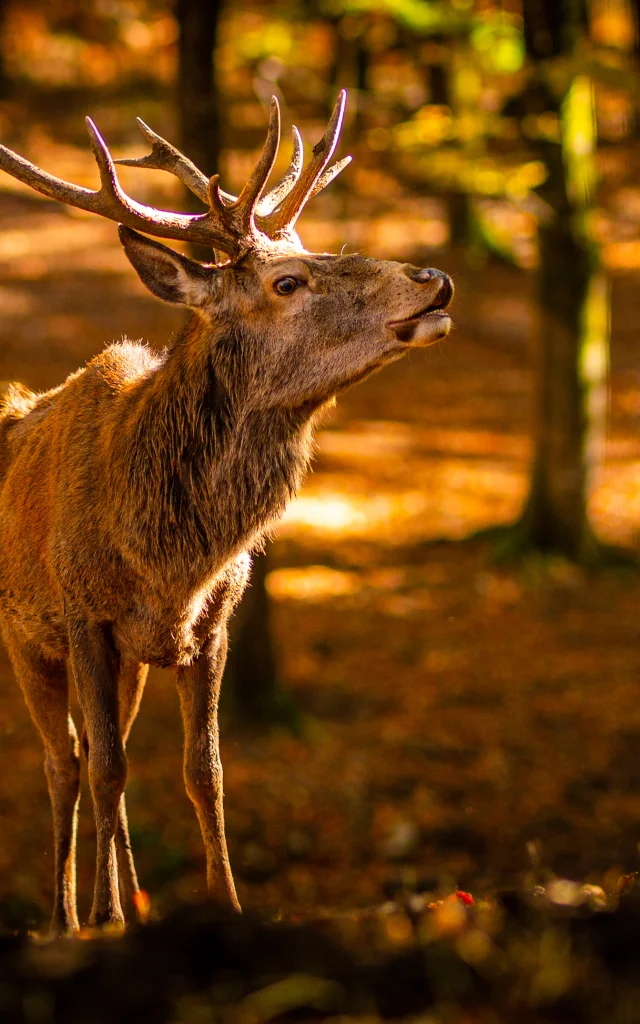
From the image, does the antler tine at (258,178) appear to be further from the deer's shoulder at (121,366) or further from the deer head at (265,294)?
the deer's shoulder at (121,366)

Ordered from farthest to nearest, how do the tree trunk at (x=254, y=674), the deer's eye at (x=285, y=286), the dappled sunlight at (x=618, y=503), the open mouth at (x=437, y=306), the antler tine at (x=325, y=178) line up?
the dappled sunlight at (x=618, y=503) < the tree trunk at (x=254, y=674) < the antler tine at (x=325, y=178) < the deer's eye at (x=285, y=286) < the open mouth at (x=437, y=306)

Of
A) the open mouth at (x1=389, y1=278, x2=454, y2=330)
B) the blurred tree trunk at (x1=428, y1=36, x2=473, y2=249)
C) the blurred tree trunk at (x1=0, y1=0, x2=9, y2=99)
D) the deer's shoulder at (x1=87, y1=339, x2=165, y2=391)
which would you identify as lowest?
the deer's shoulder at (x1=87, y1=339, x2=165, y2=391)

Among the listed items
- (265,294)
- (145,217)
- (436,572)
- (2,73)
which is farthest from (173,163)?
(2,73)

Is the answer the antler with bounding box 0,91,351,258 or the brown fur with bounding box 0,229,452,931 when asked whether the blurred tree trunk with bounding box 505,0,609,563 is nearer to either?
the antler with bounding box 0,91,351,258

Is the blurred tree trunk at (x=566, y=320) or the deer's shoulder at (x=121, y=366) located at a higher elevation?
the blurred tree trunk at (x=566, y=320)

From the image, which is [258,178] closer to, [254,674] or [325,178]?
[325,178]

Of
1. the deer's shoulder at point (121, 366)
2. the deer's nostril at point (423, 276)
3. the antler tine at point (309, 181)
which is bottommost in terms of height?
the deer's shoulder at point (121, 366)

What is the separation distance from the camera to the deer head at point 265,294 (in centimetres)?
425

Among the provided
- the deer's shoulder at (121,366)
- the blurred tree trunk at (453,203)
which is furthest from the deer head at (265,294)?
the blurred tree trunk at (453,203)

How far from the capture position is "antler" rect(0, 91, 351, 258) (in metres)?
4.23

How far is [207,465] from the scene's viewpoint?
4301 mm

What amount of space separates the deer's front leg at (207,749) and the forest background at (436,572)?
1.38 metres

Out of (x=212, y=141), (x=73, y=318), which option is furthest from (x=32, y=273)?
(x=212, y=141)

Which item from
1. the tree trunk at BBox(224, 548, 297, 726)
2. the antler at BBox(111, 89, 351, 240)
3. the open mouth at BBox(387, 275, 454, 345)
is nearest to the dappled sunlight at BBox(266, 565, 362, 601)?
the tree trunk at BBox(224, 548, 297, 726)
